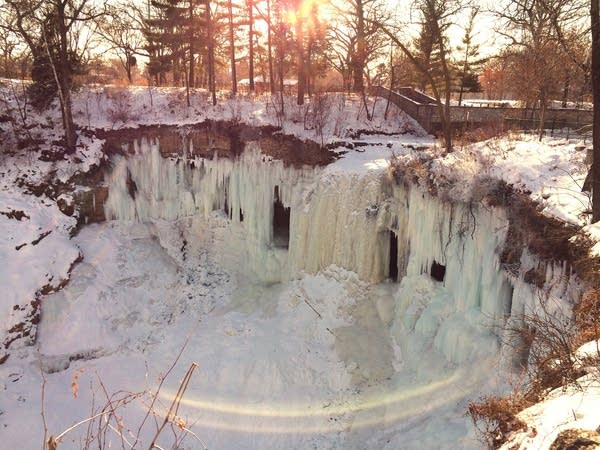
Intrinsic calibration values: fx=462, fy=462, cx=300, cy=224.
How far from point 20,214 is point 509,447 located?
1433cm

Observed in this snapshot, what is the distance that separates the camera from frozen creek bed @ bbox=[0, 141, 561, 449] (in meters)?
9.34

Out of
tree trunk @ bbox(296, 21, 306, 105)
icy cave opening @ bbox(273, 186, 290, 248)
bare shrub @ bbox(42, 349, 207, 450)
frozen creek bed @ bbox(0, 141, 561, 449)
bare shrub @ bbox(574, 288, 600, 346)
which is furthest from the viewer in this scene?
tree trunk @ bbox(296, 21, 306, 105)

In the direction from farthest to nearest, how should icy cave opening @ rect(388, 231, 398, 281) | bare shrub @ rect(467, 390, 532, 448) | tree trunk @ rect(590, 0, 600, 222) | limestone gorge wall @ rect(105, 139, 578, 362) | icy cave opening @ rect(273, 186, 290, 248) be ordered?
icy cave opening @ rect(273, 186, 290, 248), icy cave opening @ rect(388, 231, 398, 281), limestone gorge wall @ rect(105, 139, 578, 362), tree trunk @ rect(590, 0, 600, 222), bare shrub @ rect(467, 390, 532, 448)

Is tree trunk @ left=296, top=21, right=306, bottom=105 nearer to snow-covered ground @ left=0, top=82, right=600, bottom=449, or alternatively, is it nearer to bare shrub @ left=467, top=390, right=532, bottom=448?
snow-covered ground @ left=0, top=82, right=600, bottom=449

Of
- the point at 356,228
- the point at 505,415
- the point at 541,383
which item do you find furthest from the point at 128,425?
the point at 541,383

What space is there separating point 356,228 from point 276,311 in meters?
3.47

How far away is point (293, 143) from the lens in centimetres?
1572

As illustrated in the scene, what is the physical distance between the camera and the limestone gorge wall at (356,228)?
347 inches

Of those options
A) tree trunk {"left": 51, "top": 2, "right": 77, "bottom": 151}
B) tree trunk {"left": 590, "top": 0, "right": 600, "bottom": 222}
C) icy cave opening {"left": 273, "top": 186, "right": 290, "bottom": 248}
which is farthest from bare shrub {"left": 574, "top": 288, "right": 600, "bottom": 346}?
tree trunk {"left": 51, "top": 2, "right": 77, "bottom": 151}

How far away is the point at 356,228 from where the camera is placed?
12.4 metres

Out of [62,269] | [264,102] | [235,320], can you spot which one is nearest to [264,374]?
[235,320]

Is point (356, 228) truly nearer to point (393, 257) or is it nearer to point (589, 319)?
point (393, 257)

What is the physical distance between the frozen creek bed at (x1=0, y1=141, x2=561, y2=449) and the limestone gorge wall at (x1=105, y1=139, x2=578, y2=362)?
0.13 feet

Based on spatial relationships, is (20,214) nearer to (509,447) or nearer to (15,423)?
(15,423)
